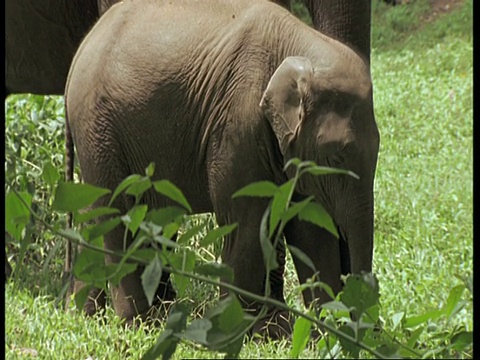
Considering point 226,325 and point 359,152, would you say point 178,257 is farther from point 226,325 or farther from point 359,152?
point 359,152

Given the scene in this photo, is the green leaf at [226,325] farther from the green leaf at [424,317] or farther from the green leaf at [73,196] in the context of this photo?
the green leaf at [424,317]

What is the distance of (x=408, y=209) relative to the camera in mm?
5676

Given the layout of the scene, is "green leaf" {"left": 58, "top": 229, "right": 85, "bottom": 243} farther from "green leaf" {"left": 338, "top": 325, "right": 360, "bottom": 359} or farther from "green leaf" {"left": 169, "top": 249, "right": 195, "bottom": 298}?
"green leaf" {"left": 338, "top": 325, "right": 360, "bottom": 359}

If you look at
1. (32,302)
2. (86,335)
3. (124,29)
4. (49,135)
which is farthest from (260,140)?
(49,135)

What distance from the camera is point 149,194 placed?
3.77 m

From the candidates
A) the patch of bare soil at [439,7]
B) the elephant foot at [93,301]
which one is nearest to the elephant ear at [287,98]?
the elephant foot at [93,301]

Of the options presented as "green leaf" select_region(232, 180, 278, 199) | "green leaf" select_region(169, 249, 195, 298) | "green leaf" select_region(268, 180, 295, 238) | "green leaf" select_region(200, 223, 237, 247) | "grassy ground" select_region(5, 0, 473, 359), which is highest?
"green leaf" select_region(232, 180, 278, 199)

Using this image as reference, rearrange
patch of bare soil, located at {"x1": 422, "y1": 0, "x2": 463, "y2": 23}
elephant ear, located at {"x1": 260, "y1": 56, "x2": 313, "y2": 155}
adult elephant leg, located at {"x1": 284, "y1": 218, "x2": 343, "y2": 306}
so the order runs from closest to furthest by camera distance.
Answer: elephant ear, located at {"x1": 260, "y1": 56, "x2": 313, "y2": 155}, adult elephant leg, located at {"x1": 284, "y1": 218, "x2": 343, "y2": 306}, patch of bare soil, located at {"x1": 422, "y1": 0, "x2": 463, "y2": 23}

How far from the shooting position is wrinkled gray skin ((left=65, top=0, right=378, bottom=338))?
3363 millimetres

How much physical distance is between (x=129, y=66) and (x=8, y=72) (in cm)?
121

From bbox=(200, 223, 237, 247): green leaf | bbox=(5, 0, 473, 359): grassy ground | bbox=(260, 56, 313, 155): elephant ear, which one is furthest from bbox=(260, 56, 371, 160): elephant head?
bbox=(200, 223, 237, 247): green leaf

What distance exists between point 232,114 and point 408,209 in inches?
93.8

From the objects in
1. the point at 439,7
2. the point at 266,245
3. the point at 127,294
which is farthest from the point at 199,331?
the point at 439,7

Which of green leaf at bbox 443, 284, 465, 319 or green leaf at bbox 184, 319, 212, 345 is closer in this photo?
green leaf at bbox 184, 319, 212, 345
